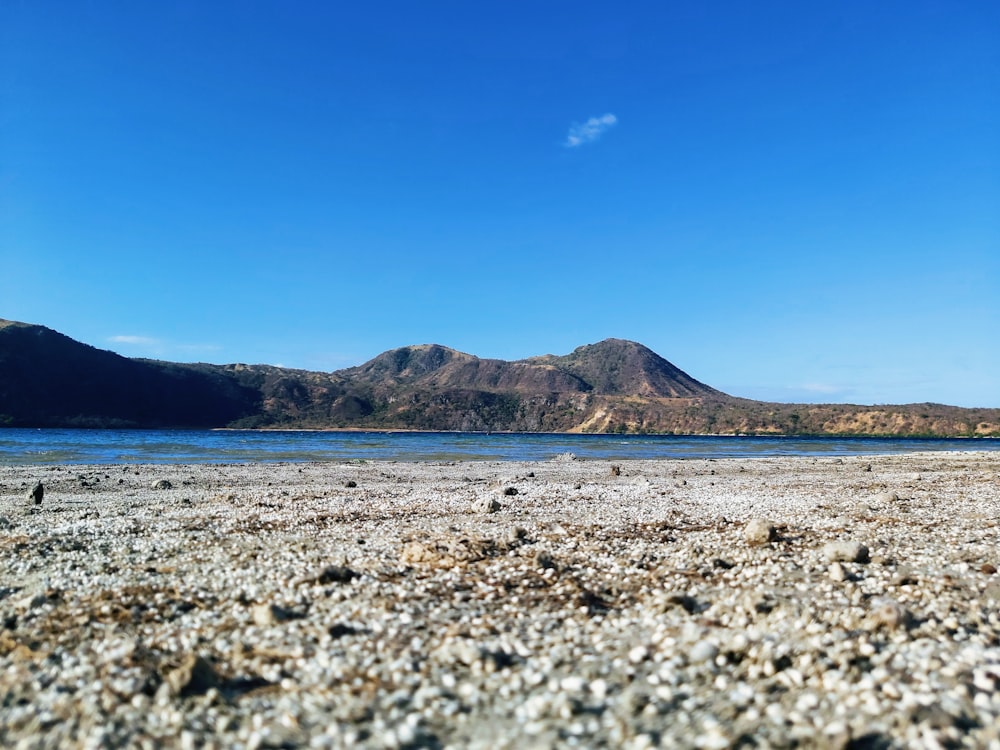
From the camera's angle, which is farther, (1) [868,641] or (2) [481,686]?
(1) [868,641]

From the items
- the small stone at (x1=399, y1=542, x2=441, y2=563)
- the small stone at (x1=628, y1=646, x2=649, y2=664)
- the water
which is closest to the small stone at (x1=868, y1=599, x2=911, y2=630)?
the small stone at (x1=628, y1=646, x2=649, y2=664)

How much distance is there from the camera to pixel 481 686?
643 cm

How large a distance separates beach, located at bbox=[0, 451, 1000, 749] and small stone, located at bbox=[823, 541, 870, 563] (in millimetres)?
34

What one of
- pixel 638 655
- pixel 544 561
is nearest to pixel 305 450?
pixel 544 561

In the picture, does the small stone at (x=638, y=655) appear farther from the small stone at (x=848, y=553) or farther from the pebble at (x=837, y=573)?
the small stone at (x=848, y=553)

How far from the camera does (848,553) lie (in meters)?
11.2

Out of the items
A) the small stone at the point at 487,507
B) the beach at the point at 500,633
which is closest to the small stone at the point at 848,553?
the beach at the point at 500,633

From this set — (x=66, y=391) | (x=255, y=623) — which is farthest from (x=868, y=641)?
(x=66, y=391)

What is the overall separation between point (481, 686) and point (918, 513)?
16.5 meters

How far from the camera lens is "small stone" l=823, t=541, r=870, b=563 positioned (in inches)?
440

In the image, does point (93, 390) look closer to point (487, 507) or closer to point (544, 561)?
point (487, 507)

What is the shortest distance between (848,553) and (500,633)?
22.4 ft

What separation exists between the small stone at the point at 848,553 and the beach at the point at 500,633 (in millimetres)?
34

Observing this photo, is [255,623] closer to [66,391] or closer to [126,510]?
[126,510]
